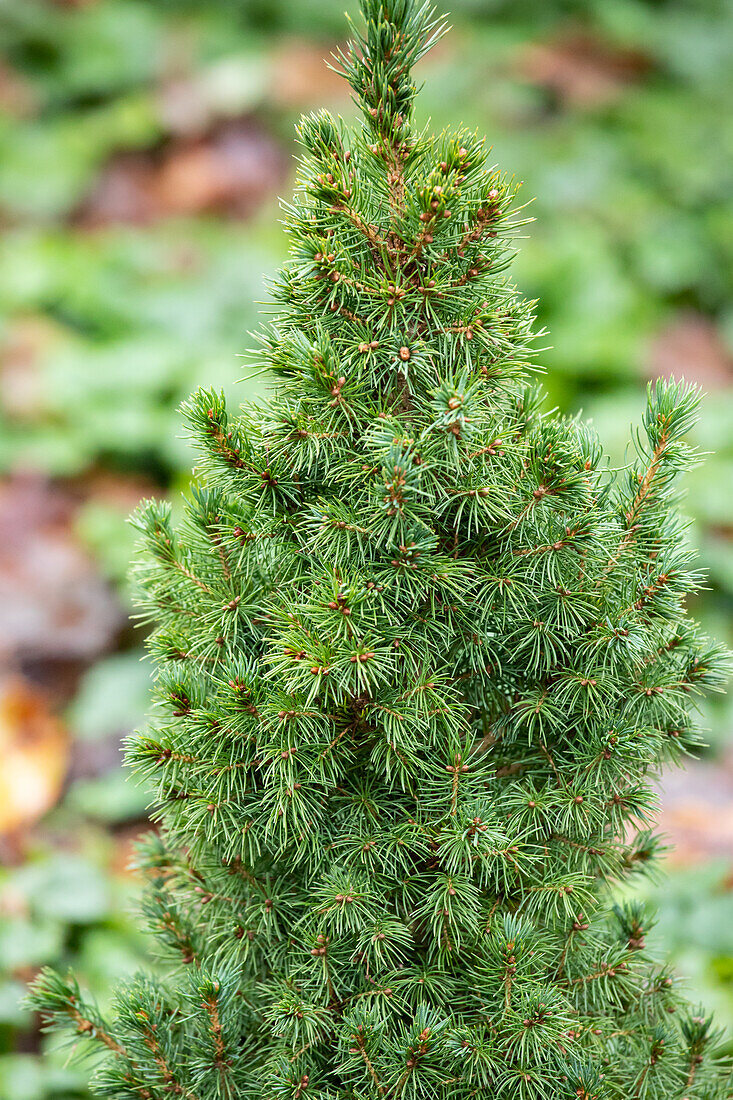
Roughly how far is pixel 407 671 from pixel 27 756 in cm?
323

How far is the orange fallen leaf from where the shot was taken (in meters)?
4.04

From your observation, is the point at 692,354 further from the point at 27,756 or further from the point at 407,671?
the point at 407,671

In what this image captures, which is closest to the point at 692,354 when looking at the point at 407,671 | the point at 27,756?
the point at 27,756

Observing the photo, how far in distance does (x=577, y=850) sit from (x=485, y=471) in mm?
731

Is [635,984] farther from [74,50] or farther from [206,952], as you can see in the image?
[74,50]

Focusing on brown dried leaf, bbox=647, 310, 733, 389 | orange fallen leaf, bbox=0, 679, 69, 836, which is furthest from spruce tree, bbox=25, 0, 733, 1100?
brown dried leaf, bbox=647, 310, 733, 389

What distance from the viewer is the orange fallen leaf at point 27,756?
4043mm

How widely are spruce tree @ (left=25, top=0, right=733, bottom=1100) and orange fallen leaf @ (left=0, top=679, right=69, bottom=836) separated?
2396mm

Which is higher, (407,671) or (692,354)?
(692,354)

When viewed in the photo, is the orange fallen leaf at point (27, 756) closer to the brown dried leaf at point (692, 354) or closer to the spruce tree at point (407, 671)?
the spruce tree at point (407, 671)

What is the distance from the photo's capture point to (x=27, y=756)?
431cm

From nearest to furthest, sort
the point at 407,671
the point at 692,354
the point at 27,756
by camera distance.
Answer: the point at 407,671, the point at 27,756, the point at 692,354

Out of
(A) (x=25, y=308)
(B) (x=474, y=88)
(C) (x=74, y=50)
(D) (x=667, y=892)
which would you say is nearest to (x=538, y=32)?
(B) (x=474, y=88)

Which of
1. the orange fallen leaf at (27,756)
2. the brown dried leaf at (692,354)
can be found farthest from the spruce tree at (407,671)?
the brown dried leaf at (692,354)
